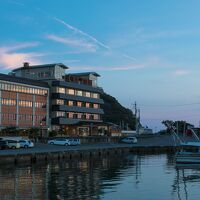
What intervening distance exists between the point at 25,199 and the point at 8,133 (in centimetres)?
10177

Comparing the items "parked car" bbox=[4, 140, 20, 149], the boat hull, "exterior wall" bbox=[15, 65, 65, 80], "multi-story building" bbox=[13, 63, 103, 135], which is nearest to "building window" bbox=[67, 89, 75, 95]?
"multi-story building" bbox=[13, 63, 103, 135]

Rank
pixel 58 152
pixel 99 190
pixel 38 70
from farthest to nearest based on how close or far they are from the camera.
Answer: pixel 38 70
pixel 58 152
pixel 99 190

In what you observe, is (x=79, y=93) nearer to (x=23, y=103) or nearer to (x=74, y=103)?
(x=74, y=103)

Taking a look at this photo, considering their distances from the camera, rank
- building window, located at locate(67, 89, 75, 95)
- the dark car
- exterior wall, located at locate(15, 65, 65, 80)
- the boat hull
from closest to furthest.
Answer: the boat hull
the dark car
building window, located at locate(67, 89, 75, 95)
exterior wall, located at locate(15, 65, 65, 80)

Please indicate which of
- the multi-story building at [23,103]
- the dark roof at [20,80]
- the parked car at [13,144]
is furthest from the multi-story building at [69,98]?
the parked car at [13,144]

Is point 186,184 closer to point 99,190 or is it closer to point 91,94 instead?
point 99,190

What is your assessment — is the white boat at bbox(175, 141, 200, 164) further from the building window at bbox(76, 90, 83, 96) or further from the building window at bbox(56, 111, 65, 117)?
the building window at bbox(76, 90, 83, 96)

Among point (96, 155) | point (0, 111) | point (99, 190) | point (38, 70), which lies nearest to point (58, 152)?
point (96, 155)

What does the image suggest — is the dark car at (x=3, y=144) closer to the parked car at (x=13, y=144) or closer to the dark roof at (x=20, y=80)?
the parked car at (x=13, y=144)

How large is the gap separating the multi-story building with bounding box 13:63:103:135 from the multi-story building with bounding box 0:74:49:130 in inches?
173

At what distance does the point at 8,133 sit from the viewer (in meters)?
135

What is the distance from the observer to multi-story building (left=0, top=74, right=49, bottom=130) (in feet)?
476

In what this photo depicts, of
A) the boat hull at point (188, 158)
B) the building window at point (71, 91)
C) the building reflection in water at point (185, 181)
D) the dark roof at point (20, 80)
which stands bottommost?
the building reflection in water at point (185, 181)

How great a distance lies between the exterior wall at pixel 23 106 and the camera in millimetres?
144938
